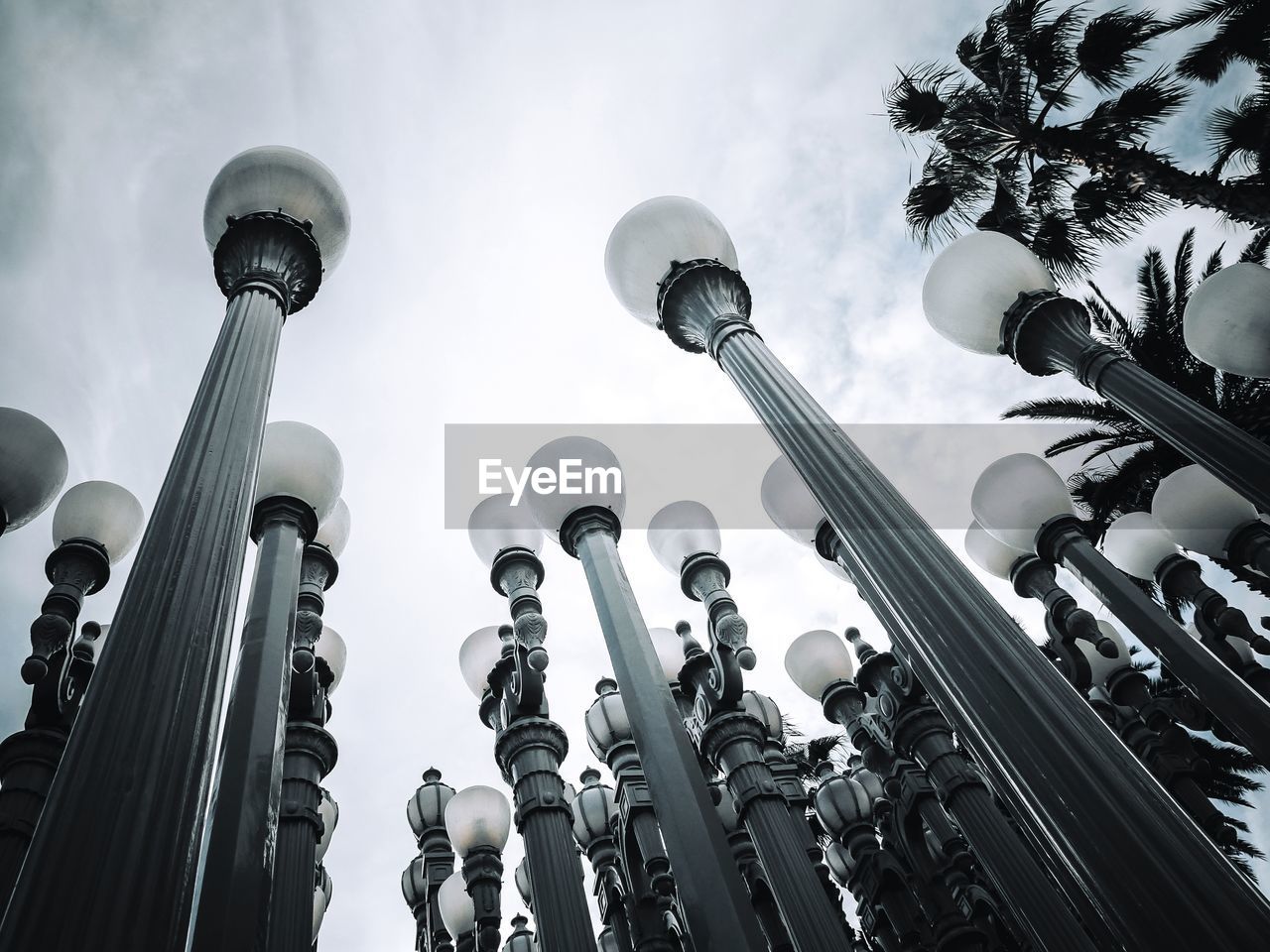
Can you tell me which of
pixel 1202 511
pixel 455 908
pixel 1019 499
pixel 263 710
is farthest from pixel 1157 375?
pixel 263 710

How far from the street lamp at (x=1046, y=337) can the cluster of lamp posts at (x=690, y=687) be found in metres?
0.02

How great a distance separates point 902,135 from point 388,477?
8.30 m

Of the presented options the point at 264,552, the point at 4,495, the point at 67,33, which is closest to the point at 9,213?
the point at 67,33

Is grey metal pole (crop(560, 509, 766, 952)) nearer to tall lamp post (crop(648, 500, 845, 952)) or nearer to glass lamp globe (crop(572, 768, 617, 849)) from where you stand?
tall lamp post (crop(648, 500, 845, 952))

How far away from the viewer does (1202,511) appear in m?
6.75

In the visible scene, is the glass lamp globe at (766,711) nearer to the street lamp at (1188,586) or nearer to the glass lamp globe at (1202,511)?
the street lamp at (1188,586)

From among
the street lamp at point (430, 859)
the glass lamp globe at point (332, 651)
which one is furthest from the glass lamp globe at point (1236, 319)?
the street lamp at point (430, 859)

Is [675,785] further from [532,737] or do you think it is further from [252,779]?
[532,737]

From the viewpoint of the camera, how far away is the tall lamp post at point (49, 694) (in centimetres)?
487

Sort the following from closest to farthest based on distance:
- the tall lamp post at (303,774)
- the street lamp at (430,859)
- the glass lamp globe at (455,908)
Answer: the tall lamp post at (303,774)
the street lamp at (430,859)
the glass lamp globe at (455,908)

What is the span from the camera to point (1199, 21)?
9938 millimetres

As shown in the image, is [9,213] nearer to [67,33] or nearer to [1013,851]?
[67,33]

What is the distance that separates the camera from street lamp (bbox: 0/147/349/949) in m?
2.06

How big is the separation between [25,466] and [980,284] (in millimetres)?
6036
